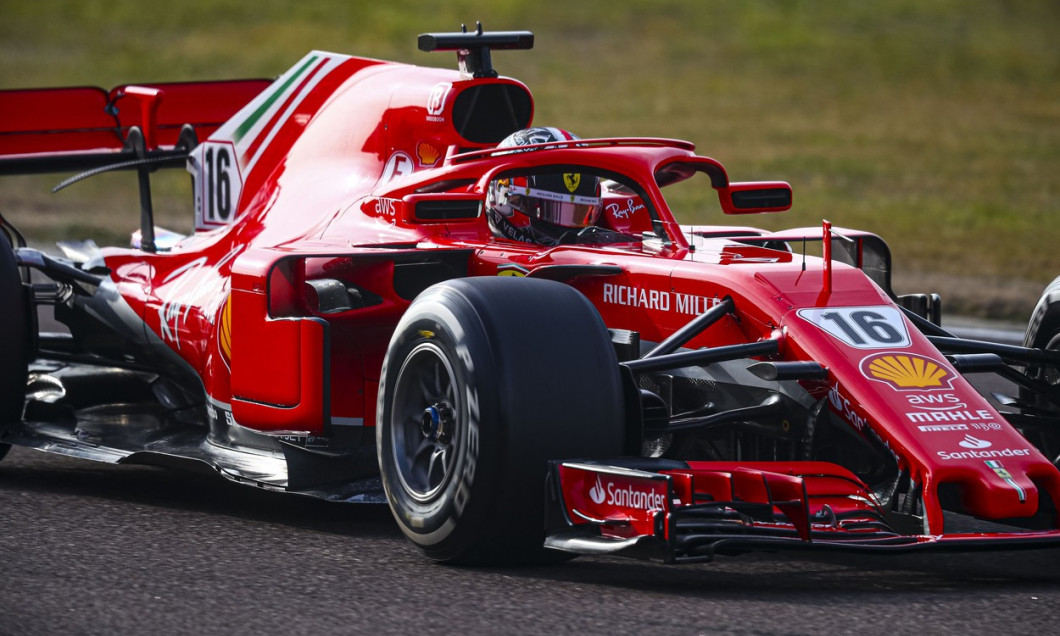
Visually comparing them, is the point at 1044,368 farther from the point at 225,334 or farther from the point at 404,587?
the point at 225,334

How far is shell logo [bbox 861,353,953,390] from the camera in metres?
5.78

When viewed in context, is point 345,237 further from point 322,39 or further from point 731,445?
point 322,39

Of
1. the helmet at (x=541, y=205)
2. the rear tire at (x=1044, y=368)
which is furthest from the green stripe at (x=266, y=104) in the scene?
the rear tire at (x=1044, y=368)

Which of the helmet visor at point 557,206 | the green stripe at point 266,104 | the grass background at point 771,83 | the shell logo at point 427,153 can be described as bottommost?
the grass background at point 771,83

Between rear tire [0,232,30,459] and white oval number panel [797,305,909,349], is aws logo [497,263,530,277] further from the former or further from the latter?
rear tire [0,232,30,459]

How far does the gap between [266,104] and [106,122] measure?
4.65 feet

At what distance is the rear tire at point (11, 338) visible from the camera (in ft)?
25.4

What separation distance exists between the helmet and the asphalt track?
131cm

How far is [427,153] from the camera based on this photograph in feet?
25.8

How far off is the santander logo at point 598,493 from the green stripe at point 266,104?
12.8ft

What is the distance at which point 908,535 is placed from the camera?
555 cm

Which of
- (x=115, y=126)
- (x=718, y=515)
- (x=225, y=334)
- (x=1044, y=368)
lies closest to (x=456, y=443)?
(x=718, y=515)

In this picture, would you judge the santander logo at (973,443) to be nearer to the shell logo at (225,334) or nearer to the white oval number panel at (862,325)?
the white oval number panel at (862,325)

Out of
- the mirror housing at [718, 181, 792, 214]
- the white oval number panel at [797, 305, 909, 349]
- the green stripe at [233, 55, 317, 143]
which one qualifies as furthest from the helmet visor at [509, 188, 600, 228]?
the green stripe at [233, 55, 317, 143]
